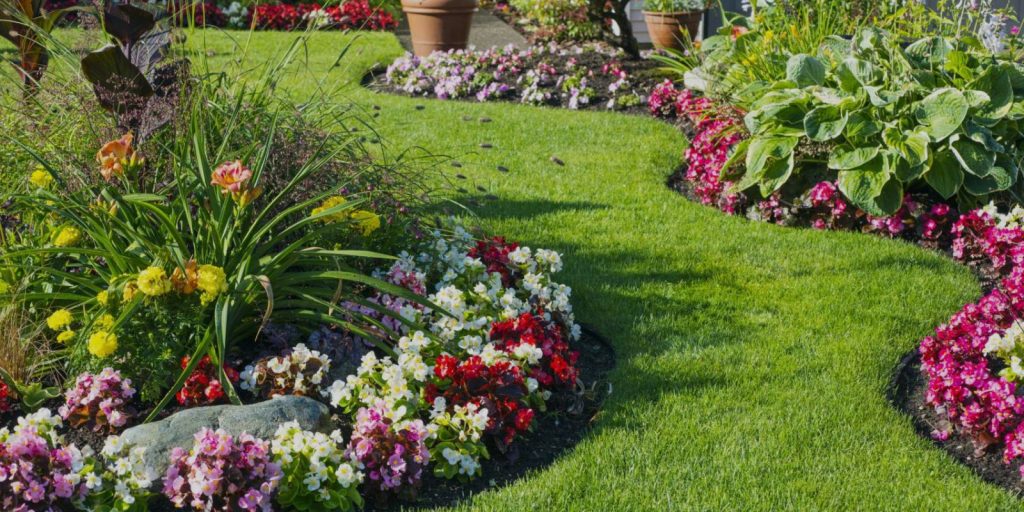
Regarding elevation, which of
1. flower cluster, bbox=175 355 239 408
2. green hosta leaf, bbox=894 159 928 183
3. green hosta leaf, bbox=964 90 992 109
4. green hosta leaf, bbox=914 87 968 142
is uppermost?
green hosta leaf, bbox=964 90 992 109

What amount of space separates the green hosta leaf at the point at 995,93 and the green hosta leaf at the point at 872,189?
21.4 inches

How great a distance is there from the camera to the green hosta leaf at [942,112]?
538 cm

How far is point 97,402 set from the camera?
3.46 metres

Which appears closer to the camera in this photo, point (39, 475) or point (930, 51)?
point (39, 475)

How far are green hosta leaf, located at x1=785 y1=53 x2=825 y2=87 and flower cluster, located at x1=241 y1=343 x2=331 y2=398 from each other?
11.2 ft

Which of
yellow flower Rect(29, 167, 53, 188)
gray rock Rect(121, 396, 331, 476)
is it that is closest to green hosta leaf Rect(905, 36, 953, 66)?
gray rock Rect(121, 396, 331, 476)

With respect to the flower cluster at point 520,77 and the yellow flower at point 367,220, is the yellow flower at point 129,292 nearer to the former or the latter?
the yellow flower at point 367,220

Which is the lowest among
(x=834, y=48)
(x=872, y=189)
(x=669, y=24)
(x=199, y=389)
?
(x=669, y=24)

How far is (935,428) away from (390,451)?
6.33ft

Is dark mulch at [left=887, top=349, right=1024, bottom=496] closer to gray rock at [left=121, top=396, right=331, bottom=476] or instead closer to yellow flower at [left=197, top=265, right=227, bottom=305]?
gray rock at [left=121, top=396, right=331, bottom=476]

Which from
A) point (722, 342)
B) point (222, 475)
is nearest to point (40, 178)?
point (222, 475)

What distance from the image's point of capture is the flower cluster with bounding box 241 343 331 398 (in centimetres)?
364

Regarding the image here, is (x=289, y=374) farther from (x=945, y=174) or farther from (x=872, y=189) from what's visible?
(x=945, y=174)

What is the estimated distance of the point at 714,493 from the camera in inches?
130
